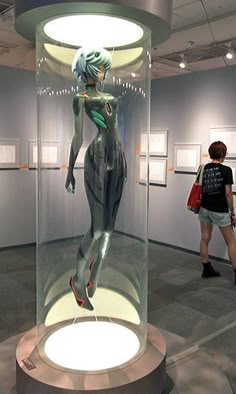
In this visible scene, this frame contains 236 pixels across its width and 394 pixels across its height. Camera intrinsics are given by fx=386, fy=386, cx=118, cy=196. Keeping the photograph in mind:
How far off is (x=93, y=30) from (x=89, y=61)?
0.66 ft

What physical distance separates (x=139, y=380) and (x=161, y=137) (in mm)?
4237

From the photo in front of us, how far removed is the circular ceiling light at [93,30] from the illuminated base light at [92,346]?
1.62 m

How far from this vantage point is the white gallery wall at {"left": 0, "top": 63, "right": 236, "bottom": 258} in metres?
5.06

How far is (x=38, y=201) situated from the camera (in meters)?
2.22

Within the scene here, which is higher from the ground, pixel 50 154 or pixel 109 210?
pixel 50 154

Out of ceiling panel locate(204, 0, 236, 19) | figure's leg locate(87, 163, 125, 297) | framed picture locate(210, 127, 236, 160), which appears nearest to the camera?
figure's leg locate(87, 163, 125, 297)

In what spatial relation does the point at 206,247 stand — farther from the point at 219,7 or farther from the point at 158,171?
the point at 219,7

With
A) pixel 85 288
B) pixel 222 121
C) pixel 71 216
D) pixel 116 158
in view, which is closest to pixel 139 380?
pixel 85 288

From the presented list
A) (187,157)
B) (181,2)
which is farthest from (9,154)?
(181,2)

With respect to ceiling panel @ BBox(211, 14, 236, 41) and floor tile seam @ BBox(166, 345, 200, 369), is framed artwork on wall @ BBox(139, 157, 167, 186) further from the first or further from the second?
floor tile seam @ BBox(166, 345, 200, 369)

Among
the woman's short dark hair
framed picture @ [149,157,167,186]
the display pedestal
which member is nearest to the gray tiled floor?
the display pedestal

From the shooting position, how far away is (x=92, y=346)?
2156 mm

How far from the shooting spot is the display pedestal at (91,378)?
183cm

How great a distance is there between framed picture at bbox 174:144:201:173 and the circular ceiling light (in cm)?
328
